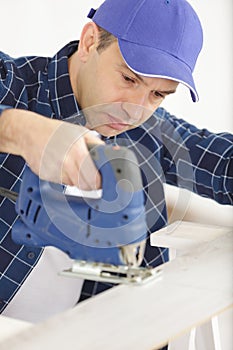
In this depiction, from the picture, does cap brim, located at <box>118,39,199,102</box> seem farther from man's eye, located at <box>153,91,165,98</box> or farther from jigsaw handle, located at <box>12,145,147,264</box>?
jigsaw handle, located at <box>12,145,147,264</box>

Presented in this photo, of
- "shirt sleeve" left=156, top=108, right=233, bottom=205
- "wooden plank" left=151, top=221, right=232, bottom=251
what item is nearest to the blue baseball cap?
"shirt sleeve" left=156, top=108, right=233, bottom=205

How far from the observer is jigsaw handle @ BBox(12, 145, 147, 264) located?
40.3 inches

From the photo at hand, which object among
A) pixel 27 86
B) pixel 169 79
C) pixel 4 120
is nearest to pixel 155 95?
pixel 169 79

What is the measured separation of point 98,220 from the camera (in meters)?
1.07

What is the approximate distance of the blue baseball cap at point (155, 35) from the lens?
1470mm

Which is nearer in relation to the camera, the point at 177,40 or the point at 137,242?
the point at 137,242

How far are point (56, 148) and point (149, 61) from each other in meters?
0.50

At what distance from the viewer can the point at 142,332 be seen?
1.02 m

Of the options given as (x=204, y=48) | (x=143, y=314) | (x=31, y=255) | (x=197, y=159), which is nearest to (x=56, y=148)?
(x=143, y=314)

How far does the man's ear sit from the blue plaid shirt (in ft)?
0.24

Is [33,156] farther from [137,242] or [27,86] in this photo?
[27,86]

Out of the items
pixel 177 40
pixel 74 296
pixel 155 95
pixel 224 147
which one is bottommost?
pixel 74 296

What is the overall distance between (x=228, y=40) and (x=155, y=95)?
742mm

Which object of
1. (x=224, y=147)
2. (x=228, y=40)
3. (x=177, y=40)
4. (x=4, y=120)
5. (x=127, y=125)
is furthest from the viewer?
(x=228, y=40)
